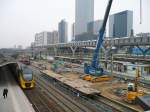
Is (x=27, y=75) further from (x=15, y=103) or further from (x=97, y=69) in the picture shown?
(x=97, y=69)

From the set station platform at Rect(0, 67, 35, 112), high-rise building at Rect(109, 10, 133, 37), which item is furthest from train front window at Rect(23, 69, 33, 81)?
high-rise building at Rect(109, 10, 133, 37)

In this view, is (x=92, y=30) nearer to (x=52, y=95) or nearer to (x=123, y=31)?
(x=123, y=31)

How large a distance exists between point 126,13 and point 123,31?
41.5ft

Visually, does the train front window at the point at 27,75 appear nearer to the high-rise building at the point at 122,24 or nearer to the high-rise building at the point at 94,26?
the high-rise building at the point at 122,24

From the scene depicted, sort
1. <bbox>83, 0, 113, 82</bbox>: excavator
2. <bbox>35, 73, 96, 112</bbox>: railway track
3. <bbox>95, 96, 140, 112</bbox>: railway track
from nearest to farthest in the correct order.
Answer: <bbox>95, 96, 140, 112</bbox>: railway track → <bbox>35, 73, 96, 112</bbox>: railway track → <bbox>83, 0, 113, 82</bbox>: excavator

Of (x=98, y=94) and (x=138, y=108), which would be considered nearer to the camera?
(x=138, y=108)

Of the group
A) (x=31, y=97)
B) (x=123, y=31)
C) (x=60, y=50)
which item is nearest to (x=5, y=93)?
(x=31, y=97)

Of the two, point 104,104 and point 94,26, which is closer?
point 104,104

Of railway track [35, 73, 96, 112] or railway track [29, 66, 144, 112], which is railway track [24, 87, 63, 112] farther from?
railway track [29, 66, 144, 112]

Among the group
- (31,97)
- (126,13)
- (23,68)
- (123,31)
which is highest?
(126,13)

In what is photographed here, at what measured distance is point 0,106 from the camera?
2228 cm

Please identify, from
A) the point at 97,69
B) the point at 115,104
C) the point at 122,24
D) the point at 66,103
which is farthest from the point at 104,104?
the point at 122,24

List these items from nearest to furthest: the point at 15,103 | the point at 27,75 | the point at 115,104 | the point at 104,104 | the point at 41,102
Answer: the point at 115,104
the point at 104,104
the point at 15,103
the point at 41,102
the point at 27,75

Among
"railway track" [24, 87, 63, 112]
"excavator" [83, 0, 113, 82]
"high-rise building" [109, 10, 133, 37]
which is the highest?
"high-rise building" [109, 10, 133, 37]
